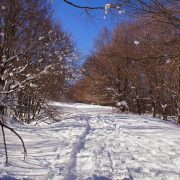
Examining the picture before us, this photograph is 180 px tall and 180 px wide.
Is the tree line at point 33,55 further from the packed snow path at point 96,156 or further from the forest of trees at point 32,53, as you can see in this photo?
the packed snow path at point 96,156

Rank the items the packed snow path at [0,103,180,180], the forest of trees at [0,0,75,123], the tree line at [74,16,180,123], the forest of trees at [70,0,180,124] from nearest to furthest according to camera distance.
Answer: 1. the packed snow path at [0,103,180,180]
2. the forest of trees at [70,0,180,124]
3. the forest of trees at [0,0,75,123]
4. the tree line at [74,16,180,123]

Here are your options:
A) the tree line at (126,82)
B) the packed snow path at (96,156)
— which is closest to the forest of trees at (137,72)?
→ the tree line at (126,82)

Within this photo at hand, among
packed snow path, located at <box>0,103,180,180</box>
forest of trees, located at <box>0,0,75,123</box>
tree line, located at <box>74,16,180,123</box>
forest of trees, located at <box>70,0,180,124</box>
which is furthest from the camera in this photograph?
tree line, located at <box>74,16,180,123</box>

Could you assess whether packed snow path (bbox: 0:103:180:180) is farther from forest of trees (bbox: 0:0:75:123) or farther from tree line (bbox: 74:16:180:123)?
tree line (bbox: 74:16:180:123)

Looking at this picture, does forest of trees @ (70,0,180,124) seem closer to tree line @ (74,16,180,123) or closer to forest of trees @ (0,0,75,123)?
tree line @ (74,16,180,123)

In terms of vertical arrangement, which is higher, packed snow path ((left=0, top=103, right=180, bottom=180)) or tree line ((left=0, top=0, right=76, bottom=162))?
tree line ((left=0, top=0, right=76, bottom=162))

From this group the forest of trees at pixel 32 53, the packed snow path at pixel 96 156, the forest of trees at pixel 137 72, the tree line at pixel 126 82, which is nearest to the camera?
the packed snow path at pixel 96 156

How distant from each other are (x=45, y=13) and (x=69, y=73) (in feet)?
12.4

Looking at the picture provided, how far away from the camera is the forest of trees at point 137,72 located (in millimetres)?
7266

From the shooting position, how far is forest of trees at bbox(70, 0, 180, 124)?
7266 mm

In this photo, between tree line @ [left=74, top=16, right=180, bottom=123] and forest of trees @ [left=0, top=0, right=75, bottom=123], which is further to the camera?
tree line @ [left=74, top=16, right=180, bottom=123]

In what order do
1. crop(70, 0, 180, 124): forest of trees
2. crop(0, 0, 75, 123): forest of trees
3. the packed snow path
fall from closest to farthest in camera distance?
the packed snow path → crop(70, 0, 180, 124): forest of trees → crop(0, 0, 75, 123): forest of trees

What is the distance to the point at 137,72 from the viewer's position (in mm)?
18922

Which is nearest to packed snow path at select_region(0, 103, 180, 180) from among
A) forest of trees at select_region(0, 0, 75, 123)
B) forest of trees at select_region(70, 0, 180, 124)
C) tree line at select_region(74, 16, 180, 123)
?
forest of trees at select_region(70, 0, 180, 124)
